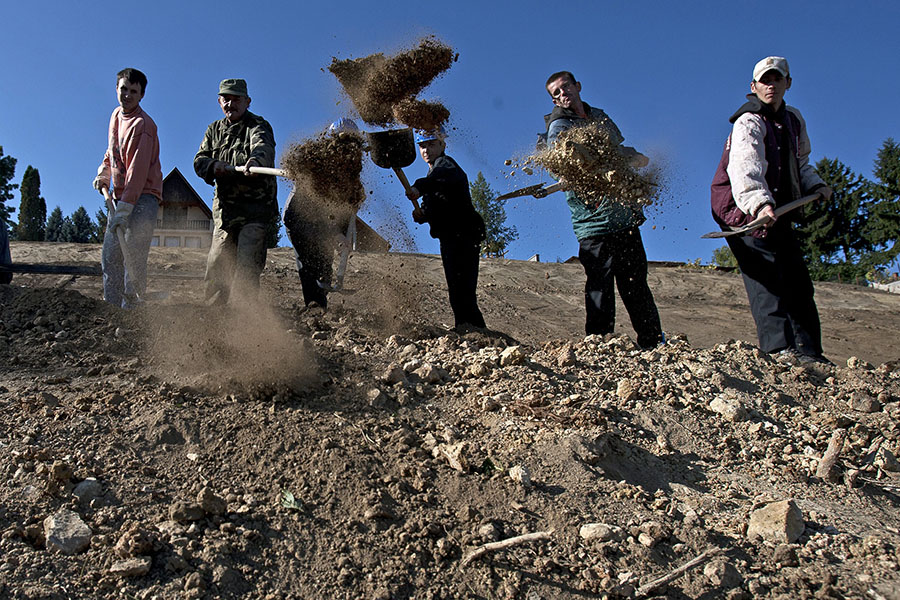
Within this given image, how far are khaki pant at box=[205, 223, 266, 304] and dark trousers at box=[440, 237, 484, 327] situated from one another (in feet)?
4.46

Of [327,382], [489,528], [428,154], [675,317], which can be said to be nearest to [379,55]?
[428,154]

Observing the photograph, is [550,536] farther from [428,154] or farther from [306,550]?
[428,154]

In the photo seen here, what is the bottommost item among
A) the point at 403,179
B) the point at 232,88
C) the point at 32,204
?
the point at 403,179

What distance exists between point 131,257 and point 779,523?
4.39 m

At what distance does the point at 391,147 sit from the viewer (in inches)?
195

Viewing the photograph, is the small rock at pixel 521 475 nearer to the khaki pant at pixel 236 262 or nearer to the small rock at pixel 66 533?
the small rock at pixel 66 533

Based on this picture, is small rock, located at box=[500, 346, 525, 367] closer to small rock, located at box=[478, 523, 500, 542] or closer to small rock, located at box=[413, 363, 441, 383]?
small rock, located at box=[413, 363, 441, 383]

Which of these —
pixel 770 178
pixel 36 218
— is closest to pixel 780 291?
pixel 770 178

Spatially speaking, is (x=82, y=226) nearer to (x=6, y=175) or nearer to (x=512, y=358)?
(x=6, y=175)

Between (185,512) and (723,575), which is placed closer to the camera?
(723,575)

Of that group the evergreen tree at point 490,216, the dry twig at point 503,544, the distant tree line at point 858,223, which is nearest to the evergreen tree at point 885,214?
the distant tree line at point 858,223

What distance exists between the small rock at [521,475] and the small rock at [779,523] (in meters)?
0.78

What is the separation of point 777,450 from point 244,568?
7.37 feet

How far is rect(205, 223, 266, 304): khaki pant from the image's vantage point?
16.8ft
